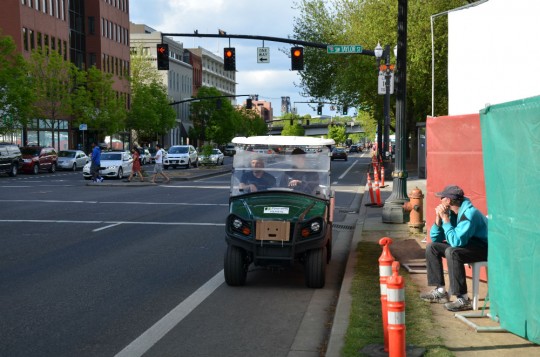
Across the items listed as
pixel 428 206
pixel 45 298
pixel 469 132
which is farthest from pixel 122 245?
pixel 469 132

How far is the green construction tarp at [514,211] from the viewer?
5.93 metres

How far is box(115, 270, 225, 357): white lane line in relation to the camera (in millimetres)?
6660

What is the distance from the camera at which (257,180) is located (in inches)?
398

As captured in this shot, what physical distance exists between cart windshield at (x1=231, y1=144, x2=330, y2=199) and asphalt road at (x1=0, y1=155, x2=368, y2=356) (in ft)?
4.14

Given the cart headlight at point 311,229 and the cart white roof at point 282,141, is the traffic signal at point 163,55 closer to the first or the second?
the cart white roof at point 282,141

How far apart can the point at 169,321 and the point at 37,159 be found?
137 feet

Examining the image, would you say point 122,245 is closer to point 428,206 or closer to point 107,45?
point 428,206

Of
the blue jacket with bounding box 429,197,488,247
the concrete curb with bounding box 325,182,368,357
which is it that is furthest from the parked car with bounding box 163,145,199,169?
the blue jacket with bounding box 429,197,488,247

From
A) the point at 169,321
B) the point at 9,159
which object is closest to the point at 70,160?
the point at 9,159

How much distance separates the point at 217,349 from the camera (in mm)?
6707

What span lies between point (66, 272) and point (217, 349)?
449 centimetres

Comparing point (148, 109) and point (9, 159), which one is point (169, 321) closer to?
point (9, 159)

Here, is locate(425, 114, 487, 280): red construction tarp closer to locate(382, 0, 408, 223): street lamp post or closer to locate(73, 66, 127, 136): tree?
locate(382, 0, 408, 223): street lamp post

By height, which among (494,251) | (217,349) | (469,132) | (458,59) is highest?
(458,59)
